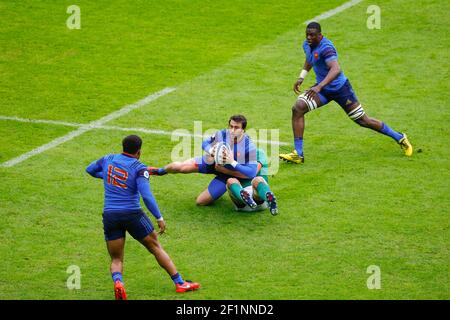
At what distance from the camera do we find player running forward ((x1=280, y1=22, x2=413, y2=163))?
48.7 ft

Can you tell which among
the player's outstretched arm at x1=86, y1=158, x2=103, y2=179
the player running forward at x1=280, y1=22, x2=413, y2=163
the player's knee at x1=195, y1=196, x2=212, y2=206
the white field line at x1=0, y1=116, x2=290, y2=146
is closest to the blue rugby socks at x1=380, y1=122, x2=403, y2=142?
the player running forward at x1=280, y1=22, x2=413, y2=163

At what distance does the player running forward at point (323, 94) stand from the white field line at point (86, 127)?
3.73 m

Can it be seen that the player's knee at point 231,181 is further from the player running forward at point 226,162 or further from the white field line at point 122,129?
the white field line at point 122,129

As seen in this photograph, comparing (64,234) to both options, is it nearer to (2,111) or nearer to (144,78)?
(2,111)

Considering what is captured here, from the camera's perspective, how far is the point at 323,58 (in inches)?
590

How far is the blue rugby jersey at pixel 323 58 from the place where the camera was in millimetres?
14914

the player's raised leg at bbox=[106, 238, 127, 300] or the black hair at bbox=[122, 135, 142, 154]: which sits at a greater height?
the black hair at bbox=[122, 135, 142, 154]

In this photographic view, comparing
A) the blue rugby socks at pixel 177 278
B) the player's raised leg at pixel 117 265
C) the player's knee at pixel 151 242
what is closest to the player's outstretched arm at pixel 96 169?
the player's raised leg at pixel 117 265

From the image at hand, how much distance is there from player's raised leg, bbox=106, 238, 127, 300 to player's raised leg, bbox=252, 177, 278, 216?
267cm

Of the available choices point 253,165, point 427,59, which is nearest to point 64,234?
point 253,165

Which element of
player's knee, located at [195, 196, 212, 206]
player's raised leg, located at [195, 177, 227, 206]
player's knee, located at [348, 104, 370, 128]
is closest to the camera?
player's raised leg, located at [195, 177, 227, 206]

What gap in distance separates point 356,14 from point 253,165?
9980mm

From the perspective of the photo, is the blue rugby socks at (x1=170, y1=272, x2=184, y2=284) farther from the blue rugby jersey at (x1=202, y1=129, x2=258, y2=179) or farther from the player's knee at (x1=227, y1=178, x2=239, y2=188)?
the blue rugby jersey at (x1=202, y1=129, x2=258, y2=179)

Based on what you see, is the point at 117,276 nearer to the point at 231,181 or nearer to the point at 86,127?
the point at 231,181
